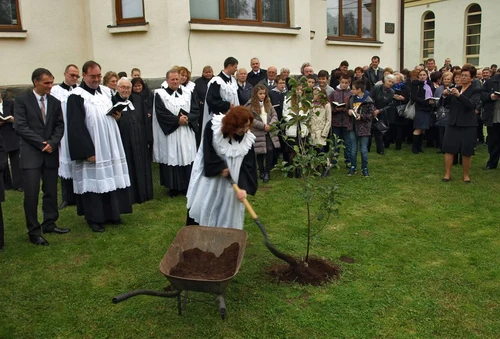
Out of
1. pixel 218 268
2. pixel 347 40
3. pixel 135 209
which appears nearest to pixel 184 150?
pixel 135 209

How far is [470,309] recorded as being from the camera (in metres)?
4.34

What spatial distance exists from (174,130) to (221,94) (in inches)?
44.1

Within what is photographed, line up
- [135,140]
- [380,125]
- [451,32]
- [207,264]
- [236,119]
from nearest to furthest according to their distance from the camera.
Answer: [207,264]
[236,119]
[135,140]
[380,125]
[451,32]

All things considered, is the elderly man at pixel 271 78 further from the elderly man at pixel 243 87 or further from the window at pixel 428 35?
the window at pixel 428 35

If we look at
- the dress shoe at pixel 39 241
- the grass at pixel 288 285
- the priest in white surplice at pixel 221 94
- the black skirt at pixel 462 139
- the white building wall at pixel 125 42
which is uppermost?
the white building wall at pixel 125 42

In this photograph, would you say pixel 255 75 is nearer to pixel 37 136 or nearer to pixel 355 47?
pixel 355 47

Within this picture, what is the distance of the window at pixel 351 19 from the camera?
1443 centimetres

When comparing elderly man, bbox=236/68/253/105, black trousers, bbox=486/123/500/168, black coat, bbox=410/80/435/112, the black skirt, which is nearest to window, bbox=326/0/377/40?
black coat, bbox=410/80/435/112

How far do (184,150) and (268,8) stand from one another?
17.8 ft

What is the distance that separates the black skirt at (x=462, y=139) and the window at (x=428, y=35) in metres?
21.6

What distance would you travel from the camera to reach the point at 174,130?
815 centimetres

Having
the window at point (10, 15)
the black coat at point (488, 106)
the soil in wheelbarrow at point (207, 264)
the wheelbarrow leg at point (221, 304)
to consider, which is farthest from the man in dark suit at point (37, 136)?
the black coat at point (488, 106)

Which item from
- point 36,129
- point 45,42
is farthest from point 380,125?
point 45,42

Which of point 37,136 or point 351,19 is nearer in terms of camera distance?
point 37,136
